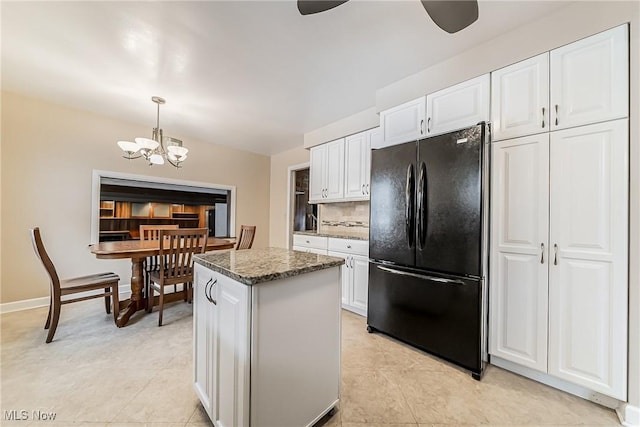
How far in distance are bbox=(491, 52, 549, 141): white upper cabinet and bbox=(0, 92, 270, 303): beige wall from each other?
4.50m

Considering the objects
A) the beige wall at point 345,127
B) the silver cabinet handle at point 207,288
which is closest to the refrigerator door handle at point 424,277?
the silver cabinet handle at point 207,288

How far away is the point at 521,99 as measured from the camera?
177 centimetres

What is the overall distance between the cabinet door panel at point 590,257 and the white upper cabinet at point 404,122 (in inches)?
38.0

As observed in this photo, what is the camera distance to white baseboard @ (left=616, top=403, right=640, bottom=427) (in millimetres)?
1346

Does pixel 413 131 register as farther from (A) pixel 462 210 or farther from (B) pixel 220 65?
(B) pixel 220 65

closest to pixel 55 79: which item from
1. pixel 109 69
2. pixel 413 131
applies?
pixel 109 69

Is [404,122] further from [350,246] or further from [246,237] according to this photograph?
[246,237]

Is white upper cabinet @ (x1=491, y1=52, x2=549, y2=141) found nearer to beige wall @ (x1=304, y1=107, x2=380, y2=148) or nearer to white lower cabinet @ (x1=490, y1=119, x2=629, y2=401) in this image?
white lower cabinet @ (x1=490, y1=119, x2=629, y2=401)

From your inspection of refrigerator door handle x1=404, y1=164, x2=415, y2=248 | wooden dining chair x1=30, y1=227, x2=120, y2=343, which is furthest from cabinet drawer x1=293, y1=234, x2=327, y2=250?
wooden dining chair x1=30, y1=227, x2=120, y2=343

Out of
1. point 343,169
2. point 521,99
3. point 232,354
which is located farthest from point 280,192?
point 232,354

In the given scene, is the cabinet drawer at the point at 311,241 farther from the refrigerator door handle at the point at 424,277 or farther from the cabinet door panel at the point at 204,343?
the cabinet door panel at the point at 204,343

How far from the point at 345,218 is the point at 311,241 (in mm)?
648

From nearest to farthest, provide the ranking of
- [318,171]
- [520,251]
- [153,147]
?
[520,251]
[153,147]
[318,171]

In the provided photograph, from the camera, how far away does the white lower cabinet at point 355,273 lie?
283cm
